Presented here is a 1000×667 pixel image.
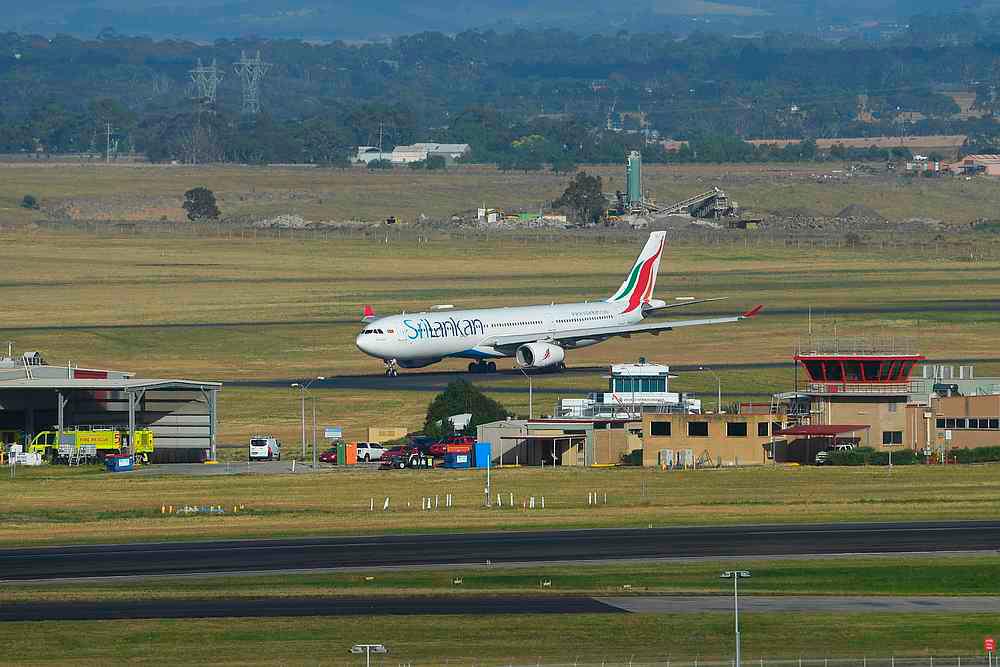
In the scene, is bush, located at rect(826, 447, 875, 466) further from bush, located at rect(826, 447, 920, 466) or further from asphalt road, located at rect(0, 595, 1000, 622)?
asphalt road, located at rect(0, 595, 1000, 622)

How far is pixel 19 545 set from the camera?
72062 millimetres

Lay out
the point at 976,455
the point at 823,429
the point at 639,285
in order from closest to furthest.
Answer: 1. the point at 976,455
2. the point at 823,429
3. the point at 639,285

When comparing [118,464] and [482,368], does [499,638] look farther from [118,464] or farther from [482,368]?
[482,368]

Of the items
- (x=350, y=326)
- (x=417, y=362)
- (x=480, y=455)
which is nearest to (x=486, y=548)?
(x=480, y=455)

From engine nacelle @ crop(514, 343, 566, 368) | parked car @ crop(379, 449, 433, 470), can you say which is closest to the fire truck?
parked car @ crop(379, 449, 433, 470)

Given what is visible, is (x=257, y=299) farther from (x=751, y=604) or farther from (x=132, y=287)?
(x=751, y=604)

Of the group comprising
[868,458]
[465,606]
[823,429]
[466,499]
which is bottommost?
[465,606]

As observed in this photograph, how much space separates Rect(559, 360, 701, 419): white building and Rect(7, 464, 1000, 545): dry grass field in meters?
8.41

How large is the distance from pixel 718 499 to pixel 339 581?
25636mm

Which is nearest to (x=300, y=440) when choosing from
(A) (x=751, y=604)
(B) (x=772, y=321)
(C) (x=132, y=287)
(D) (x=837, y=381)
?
(D) (x=837, y=381)

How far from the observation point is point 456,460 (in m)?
96.3

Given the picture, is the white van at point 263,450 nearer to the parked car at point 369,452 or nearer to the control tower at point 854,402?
the parked car at point 369,452

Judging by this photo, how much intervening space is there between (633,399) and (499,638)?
50.4 metres

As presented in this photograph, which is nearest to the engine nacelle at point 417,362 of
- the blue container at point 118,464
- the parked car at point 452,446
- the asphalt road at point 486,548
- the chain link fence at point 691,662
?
the parked car at point 452,446
